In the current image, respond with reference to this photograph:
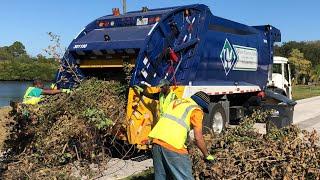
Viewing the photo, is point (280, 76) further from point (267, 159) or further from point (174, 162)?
point (174, 162)

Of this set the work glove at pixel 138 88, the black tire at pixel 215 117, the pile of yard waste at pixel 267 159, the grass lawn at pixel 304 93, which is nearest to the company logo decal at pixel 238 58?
the black tire at pixel 215 117

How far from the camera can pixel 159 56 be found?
9453mm

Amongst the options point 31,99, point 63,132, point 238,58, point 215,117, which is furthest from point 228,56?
point 63,132

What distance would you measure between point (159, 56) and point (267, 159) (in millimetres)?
3996

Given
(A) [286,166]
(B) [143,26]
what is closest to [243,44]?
(B) [143,26]

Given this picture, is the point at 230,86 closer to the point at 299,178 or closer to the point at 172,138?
the point at 299,178

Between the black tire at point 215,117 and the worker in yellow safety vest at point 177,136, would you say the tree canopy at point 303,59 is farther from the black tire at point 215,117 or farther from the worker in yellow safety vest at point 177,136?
the worker in yellow safety vest at point 177,136

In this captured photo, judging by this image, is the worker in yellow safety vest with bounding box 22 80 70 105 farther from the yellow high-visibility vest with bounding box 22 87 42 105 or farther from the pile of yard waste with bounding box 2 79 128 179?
the pile of yard waste with bounding box 2 79 128 179

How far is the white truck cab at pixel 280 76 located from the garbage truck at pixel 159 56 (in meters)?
4.17

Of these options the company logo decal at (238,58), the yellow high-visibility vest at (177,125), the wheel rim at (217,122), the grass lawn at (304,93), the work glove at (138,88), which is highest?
the company logo decal at (238,58)

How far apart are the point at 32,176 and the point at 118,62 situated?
366 centimetres

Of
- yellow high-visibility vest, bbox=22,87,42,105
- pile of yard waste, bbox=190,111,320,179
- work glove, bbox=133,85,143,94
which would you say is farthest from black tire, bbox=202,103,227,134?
pile of yard waste, bbox=190,111,320,179

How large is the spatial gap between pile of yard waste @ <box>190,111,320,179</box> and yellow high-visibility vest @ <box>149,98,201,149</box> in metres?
1.15

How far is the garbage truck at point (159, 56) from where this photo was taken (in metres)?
8.92
